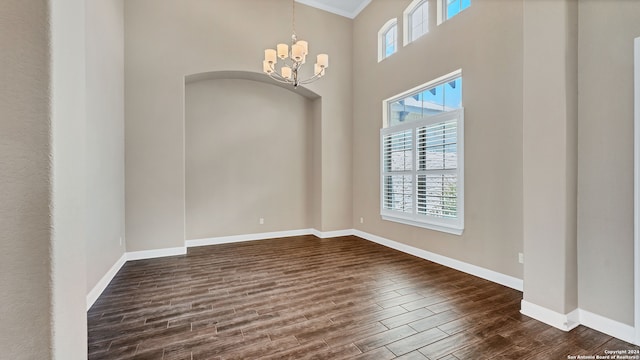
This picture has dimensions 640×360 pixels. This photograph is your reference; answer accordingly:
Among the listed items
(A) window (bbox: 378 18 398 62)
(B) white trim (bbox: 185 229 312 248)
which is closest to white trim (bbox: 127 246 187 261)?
(B) white trim (bbox: 185 229 312 248)

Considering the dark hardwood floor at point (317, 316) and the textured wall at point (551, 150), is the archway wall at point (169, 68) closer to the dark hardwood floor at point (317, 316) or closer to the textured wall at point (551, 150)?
the dark hardwood floor at point (317, 316)

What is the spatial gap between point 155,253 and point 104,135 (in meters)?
2.12

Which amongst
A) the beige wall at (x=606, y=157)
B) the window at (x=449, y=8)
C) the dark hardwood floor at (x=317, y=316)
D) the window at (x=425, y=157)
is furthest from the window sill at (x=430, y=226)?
the window at (x=449, y=8)

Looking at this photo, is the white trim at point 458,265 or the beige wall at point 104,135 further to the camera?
the white trim at point 458,265

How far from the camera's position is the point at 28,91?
701 mm

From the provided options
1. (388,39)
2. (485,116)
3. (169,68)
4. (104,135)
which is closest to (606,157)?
(485,116)

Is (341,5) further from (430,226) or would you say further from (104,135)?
(104,135)

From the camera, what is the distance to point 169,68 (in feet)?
15.3

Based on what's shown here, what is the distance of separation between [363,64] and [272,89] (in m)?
2.06

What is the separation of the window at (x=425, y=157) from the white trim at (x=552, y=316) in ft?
4.37

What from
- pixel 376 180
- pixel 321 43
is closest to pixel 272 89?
pixel 321 43

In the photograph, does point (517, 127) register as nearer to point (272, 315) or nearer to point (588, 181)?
point (588, 181)

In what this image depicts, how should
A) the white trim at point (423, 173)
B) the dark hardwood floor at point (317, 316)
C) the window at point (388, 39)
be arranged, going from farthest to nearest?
the window at point (388, 39), the white trim at point (423, 173), the dark hardwood floor at point (317, 316)

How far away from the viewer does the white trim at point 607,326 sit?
2176 millimetres
